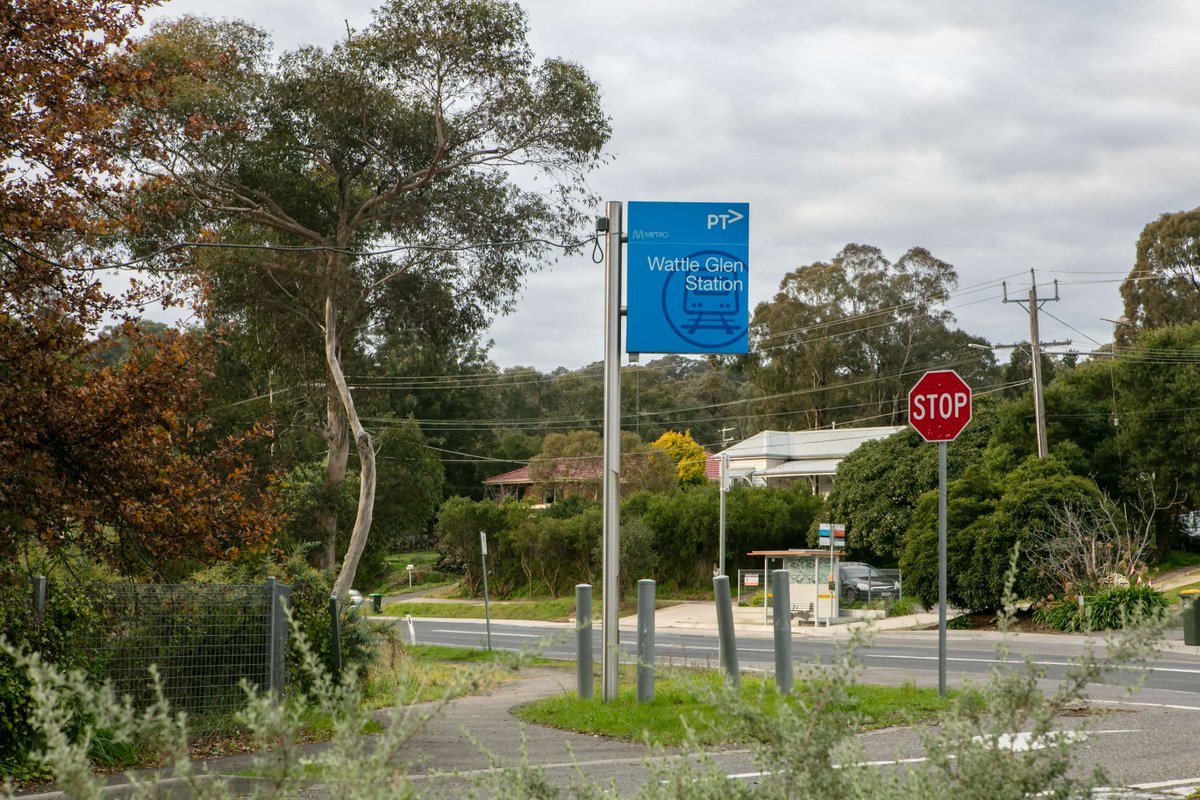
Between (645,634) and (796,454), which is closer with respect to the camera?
(645,634)

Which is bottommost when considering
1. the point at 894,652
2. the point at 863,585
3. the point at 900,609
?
the point at 894,652

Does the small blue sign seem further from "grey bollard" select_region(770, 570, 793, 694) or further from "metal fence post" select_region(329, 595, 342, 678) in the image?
"metal fence post" select_region(329, 595, 342, 678)

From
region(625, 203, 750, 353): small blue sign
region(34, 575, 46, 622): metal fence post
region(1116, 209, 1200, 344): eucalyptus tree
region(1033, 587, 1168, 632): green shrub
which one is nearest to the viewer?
region(34, 575, 46, 622): metal fence post

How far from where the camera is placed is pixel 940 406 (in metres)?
11.3

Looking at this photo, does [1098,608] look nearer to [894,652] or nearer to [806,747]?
[894,652]

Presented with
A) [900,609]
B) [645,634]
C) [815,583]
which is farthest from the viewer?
[900,609]

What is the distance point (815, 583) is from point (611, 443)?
771 inches

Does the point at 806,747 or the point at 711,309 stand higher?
the point at 711,309

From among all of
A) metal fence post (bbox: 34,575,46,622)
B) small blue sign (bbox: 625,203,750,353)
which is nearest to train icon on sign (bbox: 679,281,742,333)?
small blue sign (bbox: 625,203,750,353)

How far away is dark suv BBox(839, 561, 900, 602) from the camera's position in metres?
32.4

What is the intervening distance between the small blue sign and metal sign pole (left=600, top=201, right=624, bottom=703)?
14cm

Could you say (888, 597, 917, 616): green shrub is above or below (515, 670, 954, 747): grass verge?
below

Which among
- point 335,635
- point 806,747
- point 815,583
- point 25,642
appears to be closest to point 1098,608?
point 815,583

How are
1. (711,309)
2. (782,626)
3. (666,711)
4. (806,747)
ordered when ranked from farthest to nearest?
(711,309), (782,626), (666,711), (806,747)
